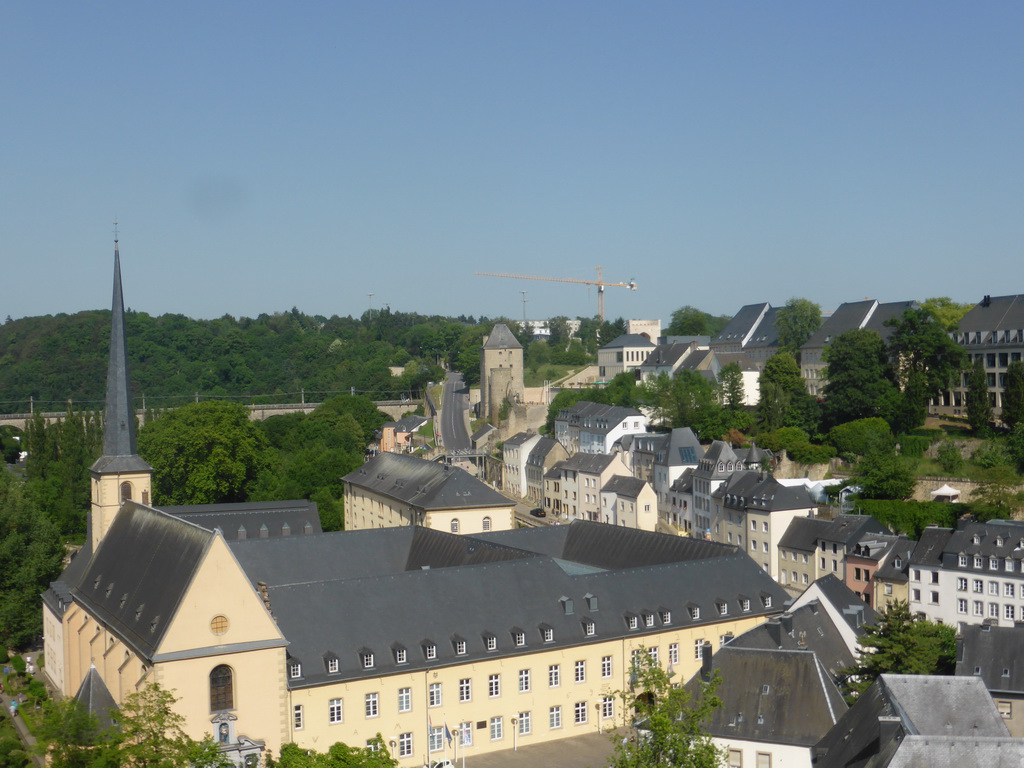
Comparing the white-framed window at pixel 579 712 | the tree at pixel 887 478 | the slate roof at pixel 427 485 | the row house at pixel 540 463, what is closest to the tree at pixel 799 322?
the row house at pixel 540 463

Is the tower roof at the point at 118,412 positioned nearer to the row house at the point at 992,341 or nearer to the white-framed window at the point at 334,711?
the white-framed window at the point at 334,711

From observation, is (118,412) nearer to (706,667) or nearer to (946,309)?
(706,667)

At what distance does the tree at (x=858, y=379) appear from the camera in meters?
77.2

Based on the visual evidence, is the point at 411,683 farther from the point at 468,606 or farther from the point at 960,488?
the point at 960,488

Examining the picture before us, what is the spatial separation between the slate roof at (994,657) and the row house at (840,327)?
162ft

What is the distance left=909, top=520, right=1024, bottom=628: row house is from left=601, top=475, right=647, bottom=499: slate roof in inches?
1034

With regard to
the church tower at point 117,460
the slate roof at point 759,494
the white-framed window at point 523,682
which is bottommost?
the white-framed window at point 523,682

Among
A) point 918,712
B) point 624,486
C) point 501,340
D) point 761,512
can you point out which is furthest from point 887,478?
point 501,340

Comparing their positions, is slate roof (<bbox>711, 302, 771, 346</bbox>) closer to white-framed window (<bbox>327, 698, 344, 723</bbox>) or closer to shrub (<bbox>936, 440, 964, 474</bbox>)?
shrub (<bbox>936, 440, 964, 474</bbox>)

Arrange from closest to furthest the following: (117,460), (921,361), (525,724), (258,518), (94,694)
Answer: (94,694) → (525,724) → (117,460) → (258,518) → (921,361)

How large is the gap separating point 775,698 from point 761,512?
30683mm

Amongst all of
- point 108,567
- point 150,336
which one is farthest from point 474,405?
point 108,567

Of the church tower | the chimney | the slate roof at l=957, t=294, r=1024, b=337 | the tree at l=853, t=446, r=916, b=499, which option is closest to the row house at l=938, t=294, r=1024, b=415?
the slate roof at l=957, t=294, r=1024, b=337

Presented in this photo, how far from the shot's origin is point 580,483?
88.8 meters
